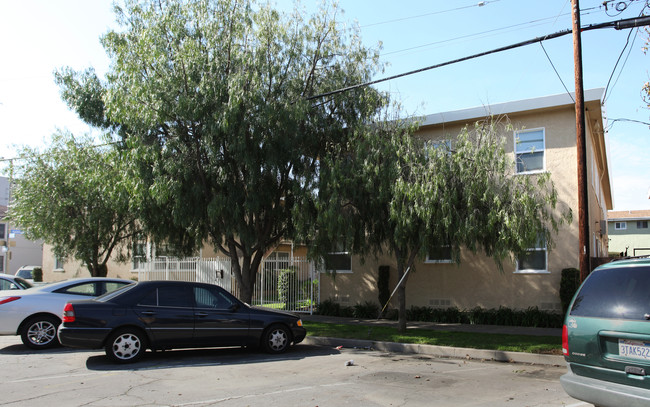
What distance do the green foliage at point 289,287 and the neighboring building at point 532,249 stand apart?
3.39 meters

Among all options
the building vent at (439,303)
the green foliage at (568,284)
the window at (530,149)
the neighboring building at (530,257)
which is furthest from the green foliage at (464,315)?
the window at (530,149)

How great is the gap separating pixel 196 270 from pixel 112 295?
12.5m

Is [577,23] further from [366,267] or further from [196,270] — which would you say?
[196,270]

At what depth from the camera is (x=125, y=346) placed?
8945mm

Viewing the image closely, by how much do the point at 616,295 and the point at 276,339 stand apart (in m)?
6.63

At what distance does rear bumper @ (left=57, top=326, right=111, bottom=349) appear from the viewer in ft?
28.3

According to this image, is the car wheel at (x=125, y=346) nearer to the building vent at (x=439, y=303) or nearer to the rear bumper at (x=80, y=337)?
the rear bumper at (x=80, y=337)

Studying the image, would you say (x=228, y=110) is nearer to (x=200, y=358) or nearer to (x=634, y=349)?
(x=200, y=358)

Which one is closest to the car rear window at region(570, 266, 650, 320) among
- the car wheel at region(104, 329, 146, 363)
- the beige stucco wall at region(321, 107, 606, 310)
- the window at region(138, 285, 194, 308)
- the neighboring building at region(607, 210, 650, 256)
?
the window at region(138, 285, 194, 308)

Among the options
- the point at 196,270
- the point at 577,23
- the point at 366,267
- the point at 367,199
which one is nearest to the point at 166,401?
the point at 367,199

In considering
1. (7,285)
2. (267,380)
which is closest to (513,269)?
(267,380)

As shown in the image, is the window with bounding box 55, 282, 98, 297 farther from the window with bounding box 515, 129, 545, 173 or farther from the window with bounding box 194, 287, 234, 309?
the window with bounding box 515, 129, 545, 173

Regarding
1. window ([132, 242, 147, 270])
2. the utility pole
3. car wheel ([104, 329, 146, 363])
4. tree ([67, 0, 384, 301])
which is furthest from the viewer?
window ([132, 242, 147, 270])

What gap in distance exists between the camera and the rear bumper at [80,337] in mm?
8641
